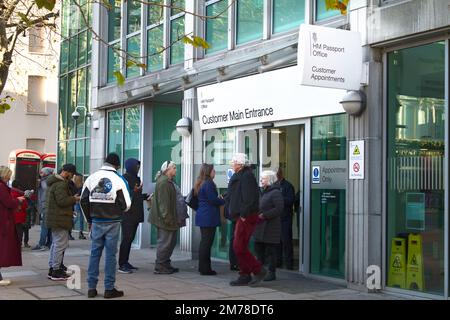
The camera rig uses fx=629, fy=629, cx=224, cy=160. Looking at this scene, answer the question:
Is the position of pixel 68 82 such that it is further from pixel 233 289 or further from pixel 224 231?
pixel 233 289

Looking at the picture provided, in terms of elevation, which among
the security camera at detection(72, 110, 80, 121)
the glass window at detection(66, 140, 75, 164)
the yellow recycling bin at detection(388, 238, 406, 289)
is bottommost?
the yellow recycling bin at detection(388, 238, 406, 289)

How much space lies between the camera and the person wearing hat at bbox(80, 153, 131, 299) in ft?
26.0

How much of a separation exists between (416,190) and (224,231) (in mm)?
4818

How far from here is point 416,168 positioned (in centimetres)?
827

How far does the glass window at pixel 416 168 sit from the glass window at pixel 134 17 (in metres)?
8.36

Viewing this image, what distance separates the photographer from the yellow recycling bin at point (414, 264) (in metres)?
8.25

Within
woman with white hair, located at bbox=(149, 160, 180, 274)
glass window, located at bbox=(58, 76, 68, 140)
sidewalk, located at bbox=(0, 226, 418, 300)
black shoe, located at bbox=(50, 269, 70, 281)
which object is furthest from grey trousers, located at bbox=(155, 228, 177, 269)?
glass window, located at bbox=(58, 76, 68, 140)

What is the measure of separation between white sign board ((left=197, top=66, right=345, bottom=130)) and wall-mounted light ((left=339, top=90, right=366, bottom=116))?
463mm

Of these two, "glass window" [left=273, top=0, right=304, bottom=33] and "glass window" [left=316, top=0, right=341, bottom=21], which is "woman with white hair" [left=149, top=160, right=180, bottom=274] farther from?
"glass window" [left=316, top=0, right=341, bottom=21]

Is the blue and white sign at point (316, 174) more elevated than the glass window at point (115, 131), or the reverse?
the glass window at point (115, 131)

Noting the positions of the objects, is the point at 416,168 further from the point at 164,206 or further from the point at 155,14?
the point at 155,14

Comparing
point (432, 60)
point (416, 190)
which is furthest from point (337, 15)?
point (416, 190)

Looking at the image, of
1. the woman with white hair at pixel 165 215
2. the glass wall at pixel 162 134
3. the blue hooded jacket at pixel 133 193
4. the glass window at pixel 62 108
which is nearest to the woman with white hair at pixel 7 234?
the blue hooded jacket at pixel 133 193

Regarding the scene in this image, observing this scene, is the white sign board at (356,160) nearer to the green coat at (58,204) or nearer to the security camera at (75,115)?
the green coat at (58,204)
